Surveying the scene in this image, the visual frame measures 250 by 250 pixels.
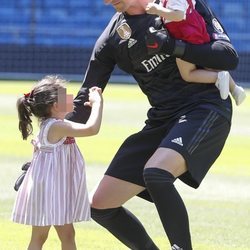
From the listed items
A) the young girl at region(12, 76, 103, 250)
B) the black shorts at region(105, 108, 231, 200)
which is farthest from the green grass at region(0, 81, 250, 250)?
the young girl at region(12, 76, 103, 250)

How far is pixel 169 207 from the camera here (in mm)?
5879

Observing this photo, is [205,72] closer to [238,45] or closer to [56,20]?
[238,45]

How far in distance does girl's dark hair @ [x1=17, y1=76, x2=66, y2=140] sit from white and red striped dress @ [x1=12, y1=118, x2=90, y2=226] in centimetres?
9

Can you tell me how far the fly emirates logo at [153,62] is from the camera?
6.28 meters

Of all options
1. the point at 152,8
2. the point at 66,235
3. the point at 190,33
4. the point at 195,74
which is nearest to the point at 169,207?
the point at 66,235

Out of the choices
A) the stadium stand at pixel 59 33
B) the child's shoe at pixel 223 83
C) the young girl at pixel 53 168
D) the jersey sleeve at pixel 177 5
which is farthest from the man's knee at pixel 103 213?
the stadium stand at pixel 59 33

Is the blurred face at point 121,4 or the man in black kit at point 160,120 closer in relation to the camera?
the man in black kit at point 160,120

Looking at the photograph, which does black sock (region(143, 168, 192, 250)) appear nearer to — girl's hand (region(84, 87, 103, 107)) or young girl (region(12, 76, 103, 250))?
young girl (region(12, 76, 103, 250))

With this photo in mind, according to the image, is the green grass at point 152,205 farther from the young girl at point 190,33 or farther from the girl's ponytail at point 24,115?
the young girl at point 190,33

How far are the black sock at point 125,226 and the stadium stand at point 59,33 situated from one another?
2323cm

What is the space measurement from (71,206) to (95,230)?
2212 mm

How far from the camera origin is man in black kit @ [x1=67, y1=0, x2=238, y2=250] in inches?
233

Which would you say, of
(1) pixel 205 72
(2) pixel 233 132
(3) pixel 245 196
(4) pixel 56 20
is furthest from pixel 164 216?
(4) pixel 56 20

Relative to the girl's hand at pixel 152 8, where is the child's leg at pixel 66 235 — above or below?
below
